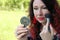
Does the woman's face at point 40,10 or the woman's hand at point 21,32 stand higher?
the woman's face at point 40,10

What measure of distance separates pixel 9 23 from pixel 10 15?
0.21 feet

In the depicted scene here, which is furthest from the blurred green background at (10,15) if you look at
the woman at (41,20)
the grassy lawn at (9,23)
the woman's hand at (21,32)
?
the woman's hand at (21,32)

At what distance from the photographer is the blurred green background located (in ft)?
4.91

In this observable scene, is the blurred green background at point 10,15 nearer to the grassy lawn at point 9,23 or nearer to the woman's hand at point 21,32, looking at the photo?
the grassy lawn at point 9,23

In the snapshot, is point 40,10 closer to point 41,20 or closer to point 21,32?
point 41,20

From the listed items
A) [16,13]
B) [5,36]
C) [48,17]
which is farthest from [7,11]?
[48,17]

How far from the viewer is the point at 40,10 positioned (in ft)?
4.34

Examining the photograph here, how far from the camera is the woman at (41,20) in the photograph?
1.23 meters

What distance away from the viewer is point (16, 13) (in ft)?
4.91

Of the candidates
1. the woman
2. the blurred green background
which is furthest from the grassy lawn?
the woman

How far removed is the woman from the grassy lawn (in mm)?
159

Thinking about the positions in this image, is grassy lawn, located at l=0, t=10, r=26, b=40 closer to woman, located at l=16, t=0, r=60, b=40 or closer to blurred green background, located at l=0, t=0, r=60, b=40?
blurred green background, located at l=0, t=0, r=60, b=40

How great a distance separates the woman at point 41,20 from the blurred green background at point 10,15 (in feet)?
0.46

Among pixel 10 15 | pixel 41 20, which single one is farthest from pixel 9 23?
pixel 41 20
